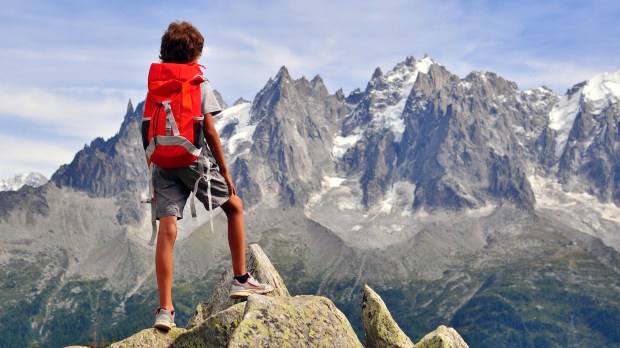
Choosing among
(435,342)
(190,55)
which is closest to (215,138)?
(190,55)

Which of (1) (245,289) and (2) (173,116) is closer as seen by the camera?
(2) (173,116)

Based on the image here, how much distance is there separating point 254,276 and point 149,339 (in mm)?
5052

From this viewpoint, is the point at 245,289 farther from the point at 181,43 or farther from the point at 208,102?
the point at 181,43

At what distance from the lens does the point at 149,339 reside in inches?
726

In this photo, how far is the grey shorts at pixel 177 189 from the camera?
17.7 metres

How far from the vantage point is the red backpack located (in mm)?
16969

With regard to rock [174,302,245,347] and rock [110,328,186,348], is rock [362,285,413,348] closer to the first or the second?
rock [174,302,245,347]

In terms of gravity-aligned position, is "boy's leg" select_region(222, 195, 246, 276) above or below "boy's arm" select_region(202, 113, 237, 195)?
below

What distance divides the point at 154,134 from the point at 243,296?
519cm

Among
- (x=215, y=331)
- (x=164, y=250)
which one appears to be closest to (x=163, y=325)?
(x=215, y=331)

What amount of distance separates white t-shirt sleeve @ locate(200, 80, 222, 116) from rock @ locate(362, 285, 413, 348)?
7.93 m

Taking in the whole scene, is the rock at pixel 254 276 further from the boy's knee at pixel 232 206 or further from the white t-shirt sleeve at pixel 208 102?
the white t-shirt sleeve at pixel 208 102

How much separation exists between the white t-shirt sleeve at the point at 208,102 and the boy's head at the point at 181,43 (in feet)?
2.82

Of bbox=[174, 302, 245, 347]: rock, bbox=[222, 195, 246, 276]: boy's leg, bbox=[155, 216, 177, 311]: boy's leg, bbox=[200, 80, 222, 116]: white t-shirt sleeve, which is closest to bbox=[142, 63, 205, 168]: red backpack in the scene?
bbox=[200, 80, 222, 116]: white t-shirt sleeve
